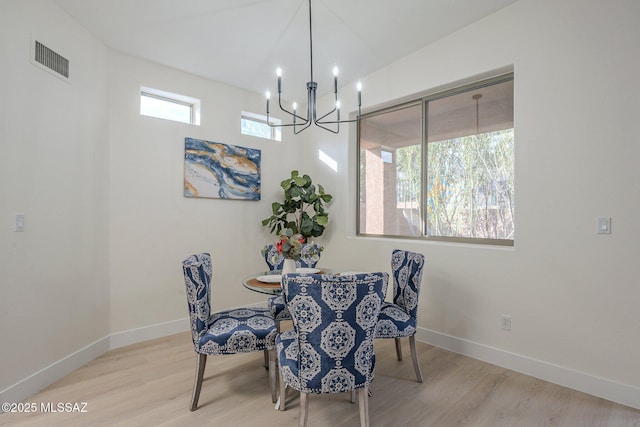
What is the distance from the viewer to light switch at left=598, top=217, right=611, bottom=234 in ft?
7.12

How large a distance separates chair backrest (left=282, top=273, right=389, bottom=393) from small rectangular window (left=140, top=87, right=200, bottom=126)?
2.97 m

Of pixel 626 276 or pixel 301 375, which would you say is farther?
pixel 626 276

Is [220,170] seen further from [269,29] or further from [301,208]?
[269,29]

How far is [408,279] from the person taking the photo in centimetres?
257

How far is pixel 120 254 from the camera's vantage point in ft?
10.5

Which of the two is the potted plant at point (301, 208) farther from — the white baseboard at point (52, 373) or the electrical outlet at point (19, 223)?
the electrical outlet at point (19, 223)

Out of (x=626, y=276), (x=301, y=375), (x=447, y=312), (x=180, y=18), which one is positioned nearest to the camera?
(x=301, y=375)

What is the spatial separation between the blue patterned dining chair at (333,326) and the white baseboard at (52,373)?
1990mm

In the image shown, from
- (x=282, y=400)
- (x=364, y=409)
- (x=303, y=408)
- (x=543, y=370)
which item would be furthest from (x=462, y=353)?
(x=303, y=408)

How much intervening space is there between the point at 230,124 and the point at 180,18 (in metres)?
1.38

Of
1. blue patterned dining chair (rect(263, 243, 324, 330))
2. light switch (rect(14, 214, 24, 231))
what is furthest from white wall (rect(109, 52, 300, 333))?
blue patterned dining chair (rect(263, 243, 324, 330))

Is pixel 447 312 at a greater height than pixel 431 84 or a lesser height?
lesser

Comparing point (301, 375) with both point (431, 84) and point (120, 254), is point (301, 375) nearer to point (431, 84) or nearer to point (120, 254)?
point (120, 254)

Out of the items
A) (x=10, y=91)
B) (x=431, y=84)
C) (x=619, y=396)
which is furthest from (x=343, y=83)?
(x=619, y=396)
